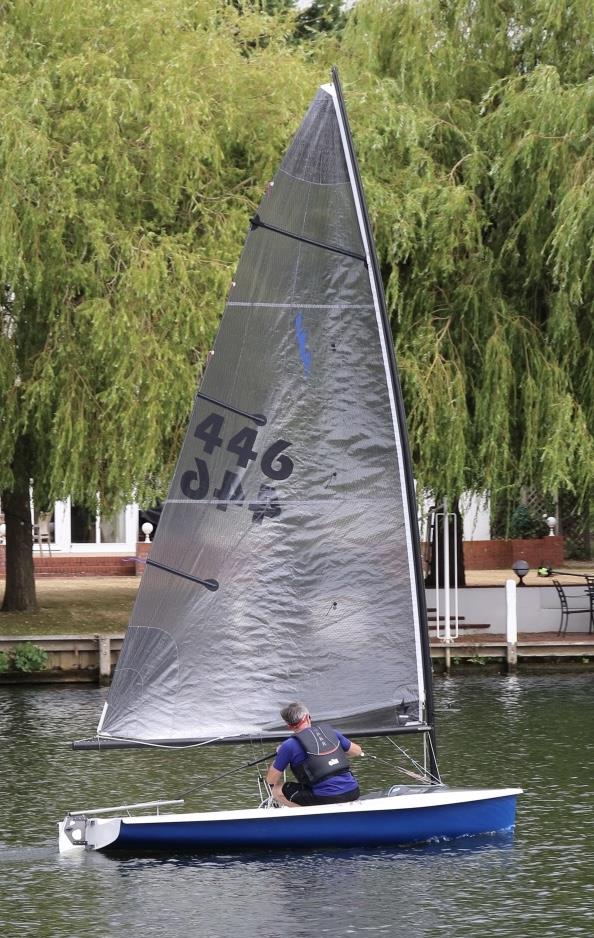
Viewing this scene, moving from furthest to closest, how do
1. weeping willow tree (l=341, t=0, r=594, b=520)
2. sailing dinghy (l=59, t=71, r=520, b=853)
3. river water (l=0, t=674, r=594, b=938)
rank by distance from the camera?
weeping willow tree (l=341, t=0, r=594, b=520) → sailing dinghy (l=59, t=71, r=520, b=853) → river water (l=0, t=674, r=594, b=938)

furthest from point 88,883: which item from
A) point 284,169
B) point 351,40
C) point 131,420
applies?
point 351,40

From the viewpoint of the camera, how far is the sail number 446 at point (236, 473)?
14.0 meters

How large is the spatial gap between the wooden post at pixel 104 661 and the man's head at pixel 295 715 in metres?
12.5

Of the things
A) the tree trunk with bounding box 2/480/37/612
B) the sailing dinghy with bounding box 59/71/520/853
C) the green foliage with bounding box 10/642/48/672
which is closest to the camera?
the sailing dinghy with bounding box 59/71/520/853

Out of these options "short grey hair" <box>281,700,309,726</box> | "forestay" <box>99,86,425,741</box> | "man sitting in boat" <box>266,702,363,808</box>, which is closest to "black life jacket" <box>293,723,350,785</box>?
"man sitting in boat" <box>266,702,363,808</box>

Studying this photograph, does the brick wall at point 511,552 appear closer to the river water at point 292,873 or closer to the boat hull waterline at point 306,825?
the river water at point 292,873

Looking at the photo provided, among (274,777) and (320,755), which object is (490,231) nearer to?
(274,777)

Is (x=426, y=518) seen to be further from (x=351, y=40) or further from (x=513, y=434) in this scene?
(x=351, y=40)

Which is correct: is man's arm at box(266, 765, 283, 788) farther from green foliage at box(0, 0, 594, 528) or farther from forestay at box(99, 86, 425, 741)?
green foliage at box(0, 0, 594, 528)

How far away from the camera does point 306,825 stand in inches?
547

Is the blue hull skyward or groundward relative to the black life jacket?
groundward

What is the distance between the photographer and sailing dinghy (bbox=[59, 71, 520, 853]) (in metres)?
14.0

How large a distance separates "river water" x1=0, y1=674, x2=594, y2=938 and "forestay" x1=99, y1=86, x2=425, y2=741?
1.21m

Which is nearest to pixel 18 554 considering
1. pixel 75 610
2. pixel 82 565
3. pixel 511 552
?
pixel 75 610
